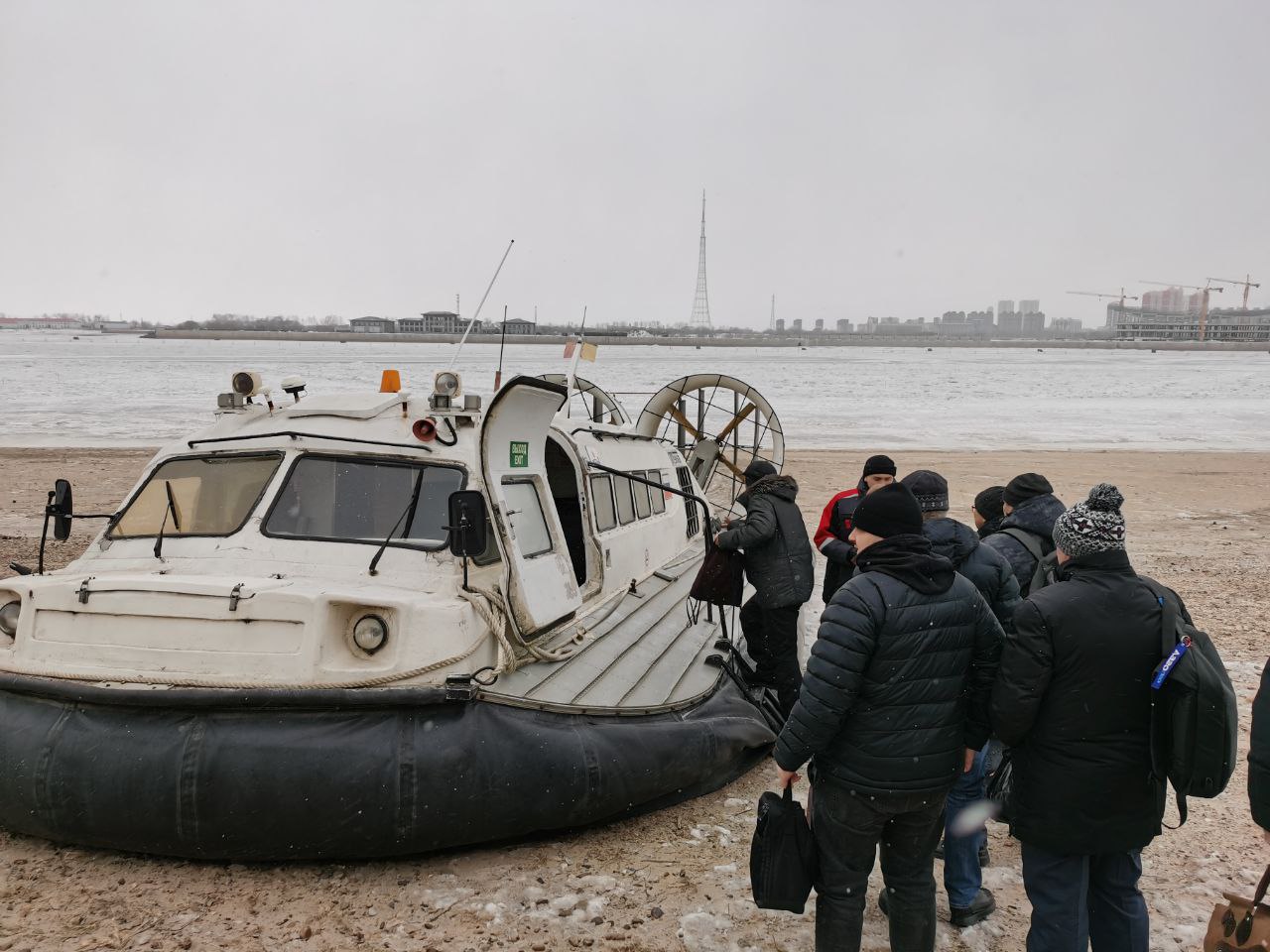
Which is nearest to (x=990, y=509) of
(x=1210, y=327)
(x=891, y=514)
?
(x=891, y=514)

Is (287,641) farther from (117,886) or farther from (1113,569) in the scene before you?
(1113,569)

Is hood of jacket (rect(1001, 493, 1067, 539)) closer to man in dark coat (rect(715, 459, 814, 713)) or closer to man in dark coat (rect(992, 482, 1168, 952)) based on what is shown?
man in dark coat (rect(715, 459, 814, 713))

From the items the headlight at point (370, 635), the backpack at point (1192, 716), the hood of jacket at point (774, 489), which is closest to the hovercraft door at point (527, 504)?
the headlight at point (370, 635)

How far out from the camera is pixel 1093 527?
300cm

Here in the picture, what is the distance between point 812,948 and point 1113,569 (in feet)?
6.07

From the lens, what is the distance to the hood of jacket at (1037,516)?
14.5ft

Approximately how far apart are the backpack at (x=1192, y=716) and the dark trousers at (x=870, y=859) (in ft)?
2.31

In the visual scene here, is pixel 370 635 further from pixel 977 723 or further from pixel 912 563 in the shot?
pixel 977 723

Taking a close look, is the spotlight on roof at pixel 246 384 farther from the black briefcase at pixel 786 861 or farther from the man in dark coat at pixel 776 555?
the black briefcase at pixel 786 861

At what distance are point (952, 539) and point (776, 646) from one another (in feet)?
6.08

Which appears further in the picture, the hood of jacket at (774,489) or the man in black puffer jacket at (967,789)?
the hood of jacket at (774,489)

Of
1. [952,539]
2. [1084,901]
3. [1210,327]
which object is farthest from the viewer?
[1210,327]

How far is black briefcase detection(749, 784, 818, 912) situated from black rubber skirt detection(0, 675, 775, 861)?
1.15 metres

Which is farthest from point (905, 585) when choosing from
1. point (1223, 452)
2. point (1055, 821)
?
point (1223, 452)
